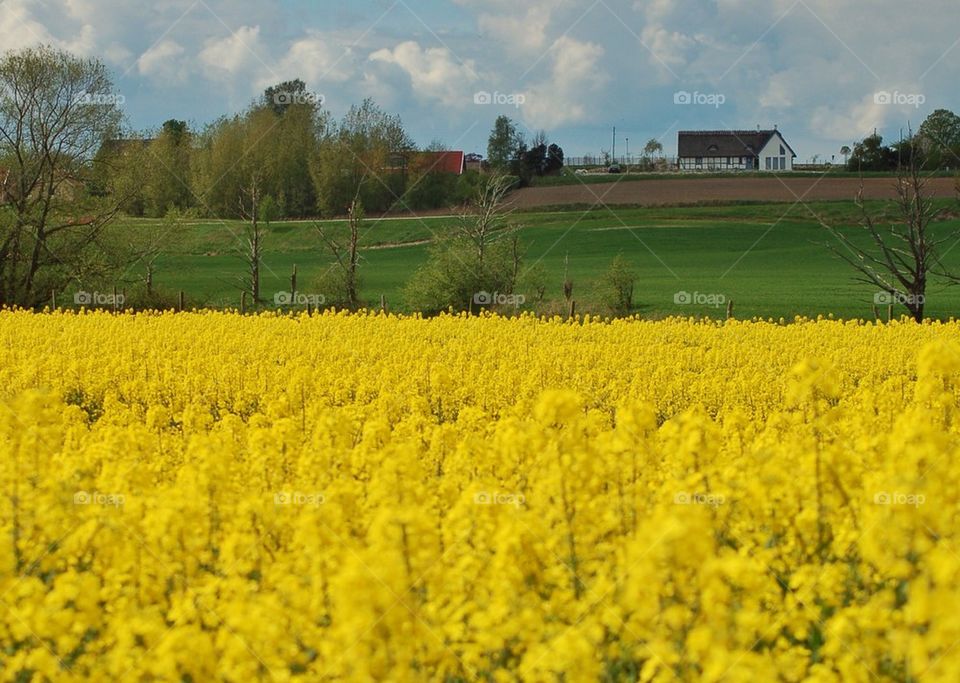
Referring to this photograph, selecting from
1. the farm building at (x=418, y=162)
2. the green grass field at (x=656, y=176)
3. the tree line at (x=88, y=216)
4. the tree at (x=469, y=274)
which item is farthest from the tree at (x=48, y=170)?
the green grass field at (x=656, y=176)

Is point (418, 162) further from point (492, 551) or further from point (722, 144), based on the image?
point (492, 551)

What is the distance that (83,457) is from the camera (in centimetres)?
862

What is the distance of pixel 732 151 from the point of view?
127 meters

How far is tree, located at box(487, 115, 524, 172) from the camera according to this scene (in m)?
94.1

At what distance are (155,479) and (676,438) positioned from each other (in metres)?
4.12

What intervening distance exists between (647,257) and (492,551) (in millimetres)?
61623

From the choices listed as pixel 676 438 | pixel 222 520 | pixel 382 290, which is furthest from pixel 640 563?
pixel 382 290

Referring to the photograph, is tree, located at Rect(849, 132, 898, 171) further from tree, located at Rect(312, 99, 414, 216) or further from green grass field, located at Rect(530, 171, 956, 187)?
tree, located at Rect(312, 99, 414, 216)

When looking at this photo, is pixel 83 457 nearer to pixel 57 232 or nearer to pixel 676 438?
pixel 676 438

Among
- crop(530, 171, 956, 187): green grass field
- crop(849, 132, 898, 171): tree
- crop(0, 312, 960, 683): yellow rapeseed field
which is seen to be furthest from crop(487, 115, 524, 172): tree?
crop(0, 312, 960, 683): yellow rapeseed field

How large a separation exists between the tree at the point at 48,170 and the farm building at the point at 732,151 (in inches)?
3645

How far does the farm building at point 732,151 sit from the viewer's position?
4970 inches

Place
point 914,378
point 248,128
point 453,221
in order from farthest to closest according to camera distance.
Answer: point 248,128, point 453,221, point 914,378

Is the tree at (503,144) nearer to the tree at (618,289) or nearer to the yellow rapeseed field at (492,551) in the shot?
the tree at (618,289)
